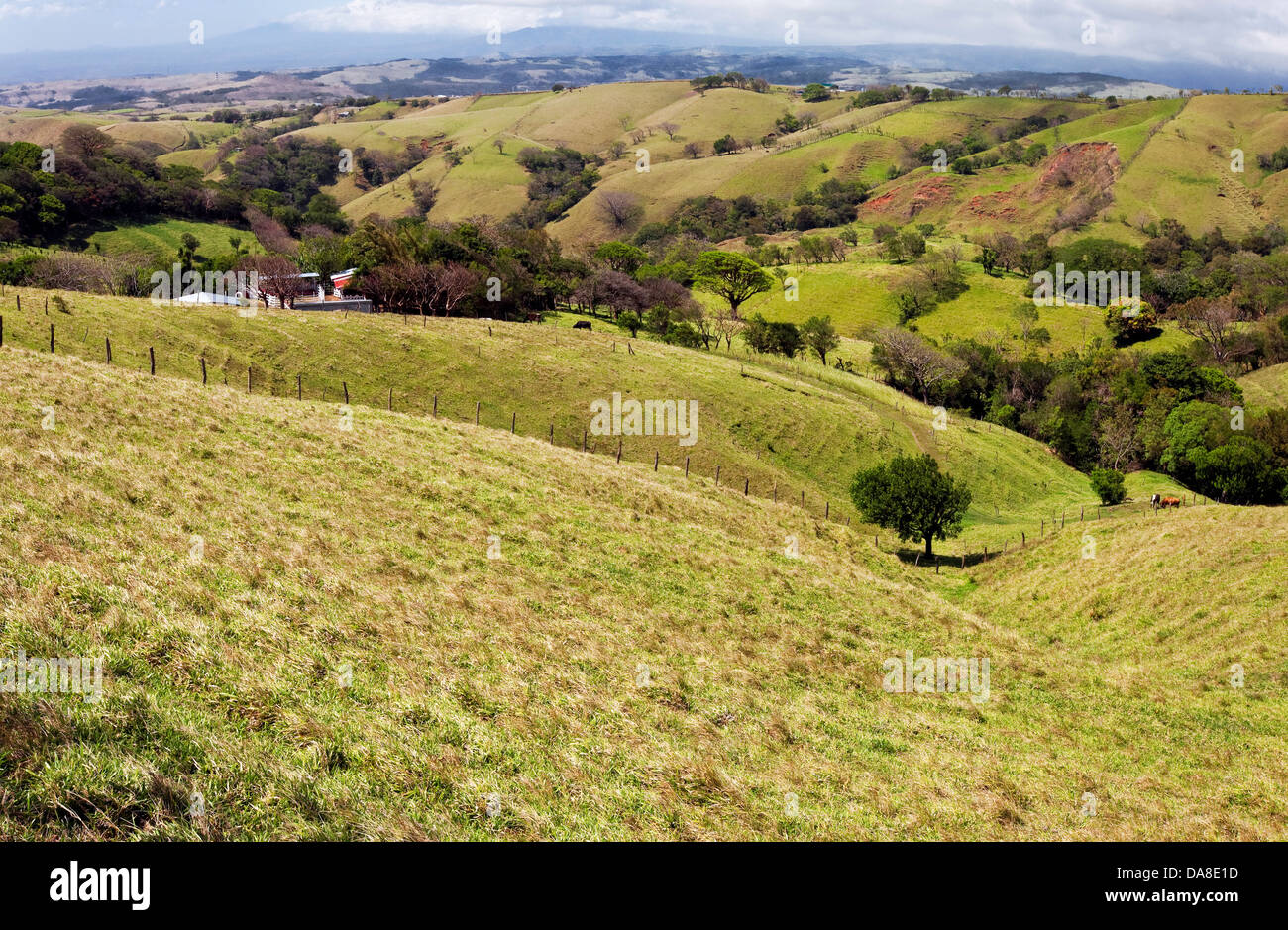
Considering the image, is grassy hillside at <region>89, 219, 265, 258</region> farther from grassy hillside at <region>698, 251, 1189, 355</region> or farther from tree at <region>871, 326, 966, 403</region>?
tree at <region>871, 326, 966, 403</region>

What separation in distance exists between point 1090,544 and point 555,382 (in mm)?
35419

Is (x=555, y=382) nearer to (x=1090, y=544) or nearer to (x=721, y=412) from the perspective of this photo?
(x=721, y=412)

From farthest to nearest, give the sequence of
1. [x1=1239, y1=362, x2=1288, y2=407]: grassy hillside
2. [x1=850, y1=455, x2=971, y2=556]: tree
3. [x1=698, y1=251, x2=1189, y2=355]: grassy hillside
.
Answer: [x1=698, y1=251, x2=1189, y2=355]: grassy hillside
[x1=1239, y1=362, x2=1288, y2=407]: grassy hillside
[x1=850, y1=455, x2=971, y2=556]: tree

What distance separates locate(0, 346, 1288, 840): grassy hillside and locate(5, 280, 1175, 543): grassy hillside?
49.7 feet

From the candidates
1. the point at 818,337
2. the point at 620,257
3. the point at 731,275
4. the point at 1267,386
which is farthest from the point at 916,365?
the point at 620,257

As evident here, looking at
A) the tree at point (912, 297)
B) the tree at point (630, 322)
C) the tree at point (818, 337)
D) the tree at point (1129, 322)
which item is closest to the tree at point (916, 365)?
the tree at point (818, 337)

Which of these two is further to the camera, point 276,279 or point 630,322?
point 630,322

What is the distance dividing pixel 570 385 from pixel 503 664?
42.6 metres

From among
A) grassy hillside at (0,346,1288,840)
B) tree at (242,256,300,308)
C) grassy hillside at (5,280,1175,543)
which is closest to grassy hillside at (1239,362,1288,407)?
grassy hillside at (5,280,1175,543)

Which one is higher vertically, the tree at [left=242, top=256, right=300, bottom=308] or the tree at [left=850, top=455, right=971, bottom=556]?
the tree at [left=242, top=256, right=300, bottom=308]

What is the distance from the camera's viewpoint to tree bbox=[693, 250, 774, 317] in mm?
106312

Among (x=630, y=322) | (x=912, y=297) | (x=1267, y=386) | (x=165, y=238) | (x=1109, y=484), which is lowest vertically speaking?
(x=1109, y=484)

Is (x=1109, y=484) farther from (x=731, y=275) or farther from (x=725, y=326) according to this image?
(x=731, y=275)

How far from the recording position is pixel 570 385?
5550cm
